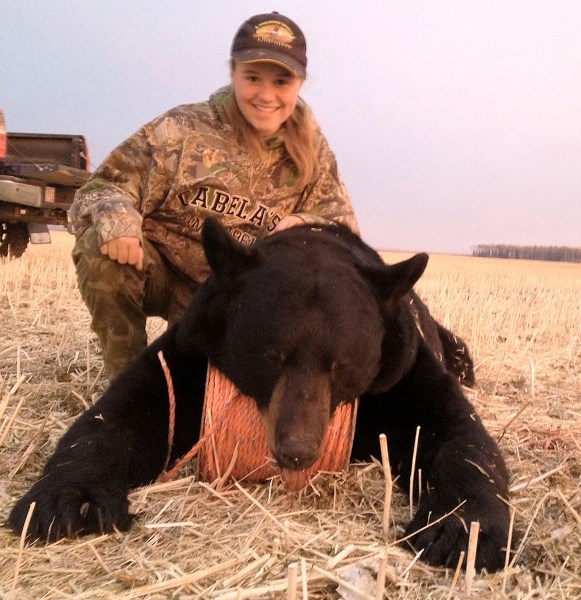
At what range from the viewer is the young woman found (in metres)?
3.59

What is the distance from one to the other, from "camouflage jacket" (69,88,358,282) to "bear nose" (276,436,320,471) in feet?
5.43

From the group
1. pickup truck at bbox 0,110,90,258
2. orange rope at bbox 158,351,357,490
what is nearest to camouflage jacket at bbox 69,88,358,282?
orange rope at bbox 158,351,357,490

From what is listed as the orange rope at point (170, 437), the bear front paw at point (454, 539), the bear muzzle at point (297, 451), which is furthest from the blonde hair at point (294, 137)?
the bear front paw at point (454, 539)

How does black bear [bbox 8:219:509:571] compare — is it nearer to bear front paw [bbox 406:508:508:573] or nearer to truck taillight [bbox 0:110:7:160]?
bear front paw [bbox 406:508:508:573]

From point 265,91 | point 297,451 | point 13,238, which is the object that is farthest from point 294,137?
point 13,238

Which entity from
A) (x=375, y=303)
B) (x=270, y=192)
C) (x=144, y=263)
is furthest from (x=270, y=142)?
(x=375, y=303)

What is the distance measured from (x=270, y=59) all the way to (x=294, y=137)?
20.9 inches

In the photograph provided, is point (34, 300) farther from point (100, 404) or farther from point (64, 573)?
point (64, 573)

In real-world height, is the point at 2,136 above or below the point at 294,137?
above

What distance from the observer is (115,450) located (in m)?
2.35

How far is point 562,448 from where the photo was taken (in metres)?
3.05

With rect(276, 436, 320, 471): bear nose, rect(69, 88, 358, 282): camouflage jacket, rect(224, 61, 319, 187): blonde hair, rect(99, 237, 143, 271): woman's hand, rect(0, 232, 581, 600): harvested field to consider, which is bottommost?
rect(0, 232, 581, 600): harvested field

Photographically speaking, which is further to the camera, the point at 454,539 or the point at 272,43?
the point at 272,43

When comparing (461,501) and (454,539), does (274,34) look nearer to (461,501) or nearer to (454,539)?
(461,501)
